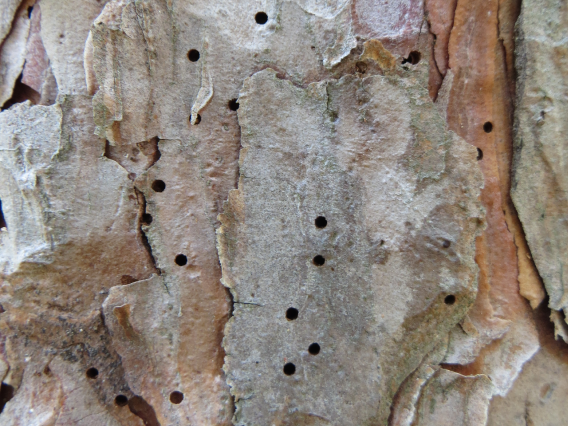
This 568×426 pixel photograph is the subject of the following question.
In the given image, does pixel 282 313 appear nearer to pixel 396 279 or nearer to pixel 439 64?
pixel 396 279

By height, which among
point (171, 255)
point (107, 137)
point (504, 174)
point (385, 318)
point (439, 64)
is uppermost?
point (439, 64)

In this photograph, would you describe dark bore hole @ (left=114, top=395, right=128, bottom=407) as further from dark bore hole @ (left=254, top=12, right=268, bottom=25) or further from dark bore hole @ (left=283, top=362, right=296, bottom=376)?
dark bore hole @ (left=254, top=12, right=268, bottom=25)

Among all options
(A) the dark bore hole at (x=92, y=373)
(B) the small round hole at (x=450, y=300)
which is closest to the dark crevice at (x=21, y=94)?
(A) the dark bore hole at (x=92, y=373)

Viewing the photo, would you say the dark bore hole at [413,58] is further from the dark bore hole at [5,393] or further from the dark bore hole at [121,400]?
the dark bore hole at [5,393]

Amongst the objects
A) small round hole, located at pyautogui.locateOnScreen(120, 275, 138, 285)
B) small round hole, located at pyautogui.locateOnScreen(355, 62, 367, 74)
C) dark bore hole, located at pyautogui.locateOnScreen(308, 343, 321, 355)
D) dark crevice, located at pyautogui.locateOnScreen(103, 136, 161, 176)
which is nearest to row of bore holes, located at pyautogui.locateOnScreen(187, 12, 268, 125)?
dark crevice, located at pyautogui.locateOnScreen(103, 136, 161, 176)

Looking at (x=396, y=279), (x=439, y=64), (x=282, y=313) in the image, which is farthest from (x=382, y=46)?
(x=282, y=313)
